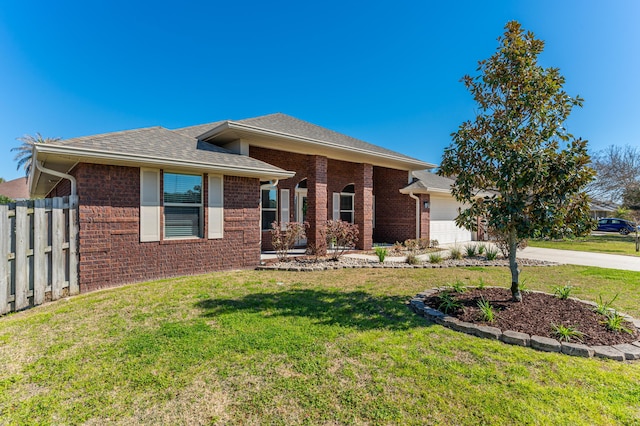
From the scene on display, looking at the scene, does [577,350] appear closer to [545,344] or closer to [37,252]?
[545,344]

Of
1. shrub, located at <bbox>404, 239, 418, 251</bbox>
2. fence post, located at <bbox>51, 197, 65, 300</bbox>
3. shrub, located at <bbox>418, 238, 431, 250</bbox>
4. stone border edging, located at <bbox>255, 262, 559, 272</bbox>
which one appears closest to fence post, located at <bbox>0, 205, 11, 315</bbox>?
fence post, located at <bbox>51, 197, 65, 300</bbox>

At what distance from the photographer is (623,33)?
9.77 m

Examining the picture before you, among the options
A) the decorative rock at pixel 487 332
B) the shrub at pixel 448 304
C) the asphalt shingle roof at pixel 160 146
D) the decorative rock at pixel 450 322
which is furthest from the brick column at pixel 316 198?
the decorative rock at pixel 487 332

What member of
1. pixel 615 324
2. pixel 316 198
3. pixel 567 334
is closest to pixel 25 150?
pixel 316 198

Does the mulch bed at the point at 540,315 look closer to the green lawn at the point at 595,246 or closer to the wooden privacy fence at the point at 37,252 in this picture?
the wooden privacy fence at the point at 37,252

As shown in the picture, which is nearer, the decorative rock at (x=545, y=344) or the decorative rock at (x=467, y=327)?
the decorative rock at (x=545, y=344)

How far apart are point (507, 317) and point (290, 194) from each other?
974 cm

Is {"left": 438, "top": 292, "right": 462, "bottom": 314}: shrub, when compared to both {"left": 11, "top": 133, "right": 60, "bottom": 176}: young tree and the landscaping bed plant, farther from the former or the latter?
Result: {"left": 11, "top": 133, "right": 60, "bottom": 176}: young tree

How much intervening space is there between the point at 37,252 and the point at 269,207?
25.0ft

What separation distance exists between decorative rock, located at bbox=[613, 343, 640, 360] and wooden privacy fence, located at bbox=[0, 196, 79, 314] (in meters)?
8.81

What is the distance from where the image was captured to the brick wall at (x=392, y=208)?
15084mm

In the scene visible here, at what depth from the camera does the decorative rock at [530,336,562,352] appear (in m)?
3.50

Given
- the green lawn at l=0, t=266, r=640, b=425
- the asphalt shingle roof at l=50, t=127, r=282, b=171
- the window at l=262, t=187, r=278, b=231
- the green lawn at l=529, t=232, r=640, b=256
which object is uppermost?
the asphalt shingle roof at l=50, t=127, r=282, b=171

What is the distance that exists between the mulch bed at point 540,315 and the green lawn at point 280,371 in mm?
553
